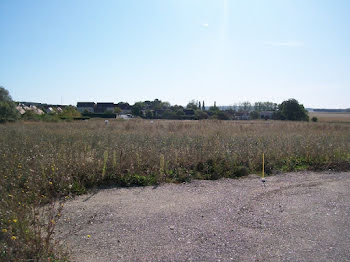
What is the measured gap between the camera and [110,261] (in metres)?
3.41

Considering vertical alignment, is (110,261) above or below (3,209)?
below

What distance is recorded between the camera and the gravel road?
3.65 metres

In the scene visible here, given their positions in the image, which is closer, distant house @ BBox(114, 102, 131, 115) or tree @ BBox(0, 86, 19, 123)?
tree @ BBox(0, 86, 19, 123)

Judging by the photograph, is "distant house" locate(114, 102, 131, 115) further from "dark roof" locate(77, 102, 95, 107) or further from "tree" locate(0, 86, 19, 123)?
"tree" locate(0, 86, 19, 123)

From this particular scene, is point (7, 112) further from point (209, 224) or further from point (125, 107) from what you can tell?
point (125, 107)

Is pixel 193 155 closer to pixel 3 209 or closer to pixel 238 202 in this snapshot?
pixel 238 202

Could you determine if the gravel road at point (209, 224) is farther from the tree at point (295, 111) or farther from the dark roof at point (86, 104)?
the dark roof at point (86, 104)

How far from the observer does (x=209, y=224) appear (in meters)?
4.50

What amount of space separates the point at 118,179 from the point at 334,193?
18.2ft

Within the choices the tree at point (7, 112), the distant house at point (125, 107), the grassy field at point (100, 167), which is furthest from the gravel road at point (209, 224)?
the distant house at point (125, 107)

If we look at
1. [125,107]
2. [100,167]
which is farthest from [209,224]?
[125,107]

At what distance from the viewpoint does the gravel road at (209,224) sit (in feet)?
12.0

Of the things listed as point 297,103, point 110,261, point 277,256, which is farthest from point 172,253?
point 297,103

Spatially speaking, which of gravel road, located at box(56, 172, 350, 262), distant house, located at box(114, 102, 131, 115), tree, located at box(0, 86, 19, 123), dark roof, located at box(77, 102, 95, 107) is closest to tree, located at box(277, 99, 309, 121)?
tree, located at box(0, 86, 19, 123)
